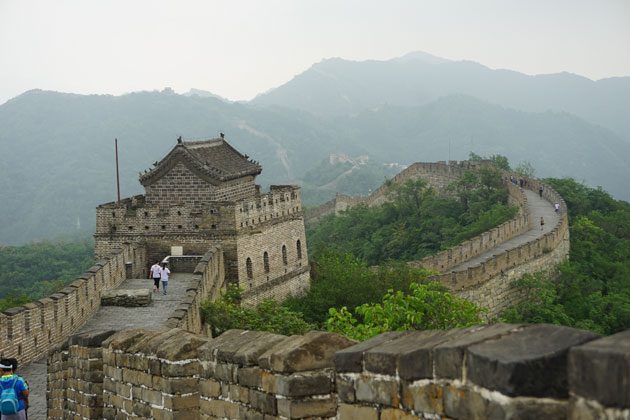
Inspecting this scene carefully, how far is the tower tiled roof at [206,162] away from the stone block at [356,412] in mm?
A: 18205

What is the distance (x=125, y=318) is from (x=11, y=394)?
8.05 m

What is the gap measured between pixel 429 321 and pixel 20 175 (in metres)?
137

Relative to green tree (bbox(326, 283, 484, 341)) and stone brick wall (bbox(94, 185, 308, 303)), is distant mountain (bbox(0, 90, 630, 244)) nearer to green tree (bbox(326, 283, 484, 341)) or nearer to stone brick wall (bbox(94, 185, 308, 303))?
stone brick wall (bbox(94, 185, 308, 303))

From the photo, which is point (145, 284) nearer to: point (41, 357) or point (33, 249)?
point (41, 357)

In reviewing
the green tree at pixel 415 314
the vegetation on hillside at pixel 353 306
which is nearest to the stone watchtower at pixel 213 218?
the vegetation on hillside at pixel 353 306

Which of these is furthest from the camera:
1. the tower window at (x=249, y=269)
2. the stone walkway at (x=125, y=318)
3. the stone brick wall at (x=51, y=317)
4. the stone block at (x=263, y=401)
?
the tower window at (x=249, y=269)

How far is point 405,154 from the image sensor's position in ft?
648

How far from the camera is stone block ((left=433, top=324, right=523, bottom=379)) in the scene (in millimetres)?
3248

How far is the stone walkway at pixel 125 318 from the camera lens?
36.3 feet

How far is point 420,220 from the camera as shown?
135 ft

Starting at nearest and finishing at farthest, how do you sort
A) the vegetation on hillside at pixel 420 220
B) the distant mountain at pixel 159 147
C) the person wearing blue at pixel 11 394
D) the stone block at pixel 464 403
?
the stone block at pixel 464 403, the person wearing blue at pixel 11 394, the vegetation on hillside at pixel 420 220, the distant mountain at pixel 159 147

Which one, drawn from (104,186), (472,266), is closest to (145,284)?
(472,266)

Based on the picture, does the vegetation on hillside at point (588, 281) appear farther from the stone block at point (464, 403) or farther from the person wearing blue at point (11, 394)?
the stone block at point (464, 403)

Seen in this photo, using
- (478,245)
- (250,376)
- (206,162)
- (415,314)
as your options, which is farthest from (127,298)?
(478,245)
